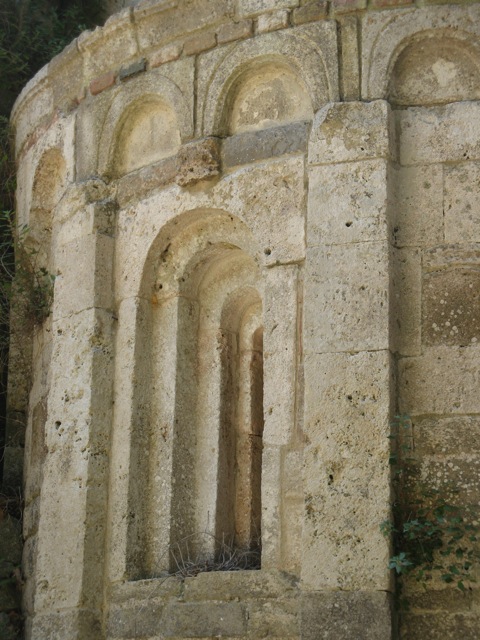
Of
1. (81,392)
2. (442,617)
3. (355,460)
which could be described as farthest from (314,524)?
(81,392)

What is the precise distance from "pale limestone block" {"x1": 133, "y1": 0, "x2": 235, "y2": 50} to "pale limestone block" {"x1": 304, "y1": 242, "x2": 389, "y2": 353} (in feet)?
5.83

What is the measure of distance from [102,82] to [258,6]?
1.30 m

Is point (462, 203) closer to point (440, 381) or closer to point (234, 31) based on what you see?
point (440, 381)

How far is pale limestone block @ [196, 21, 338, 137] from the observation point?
21.2 feet

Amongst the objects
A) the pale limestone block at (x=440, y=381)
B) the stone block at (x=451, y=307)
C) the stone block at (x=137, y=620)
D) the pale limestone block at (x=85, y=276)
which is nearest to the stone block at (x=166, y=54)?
the pale limestone block at (x=85, y=276)

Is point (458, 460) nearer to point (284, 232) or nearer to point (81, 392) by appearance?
point (284, 232)

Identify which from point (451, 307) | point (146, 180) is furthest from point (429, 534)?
point (146, 180)

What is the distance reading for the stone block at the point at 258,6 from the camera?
6.68 metres

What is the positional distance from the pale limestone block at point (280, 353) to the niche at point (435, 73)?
1.20 m

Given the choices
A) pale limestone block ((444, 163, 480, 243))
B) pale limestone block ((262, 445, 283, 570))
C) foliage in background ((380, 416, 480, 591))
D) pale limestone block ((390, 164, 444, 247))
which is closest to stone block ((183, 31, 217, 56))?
pale limestone block ((390, 164, 444, 247))

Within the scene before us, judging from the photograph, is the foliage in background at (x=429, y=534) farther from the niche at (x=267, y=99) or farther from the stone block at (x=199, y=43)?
the stone block at (x=199, y=43)

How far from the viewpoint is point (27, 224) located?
816cm

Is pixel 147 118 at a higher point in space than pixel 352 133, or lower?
higher

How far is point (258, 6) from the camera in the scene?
6.76 metres
